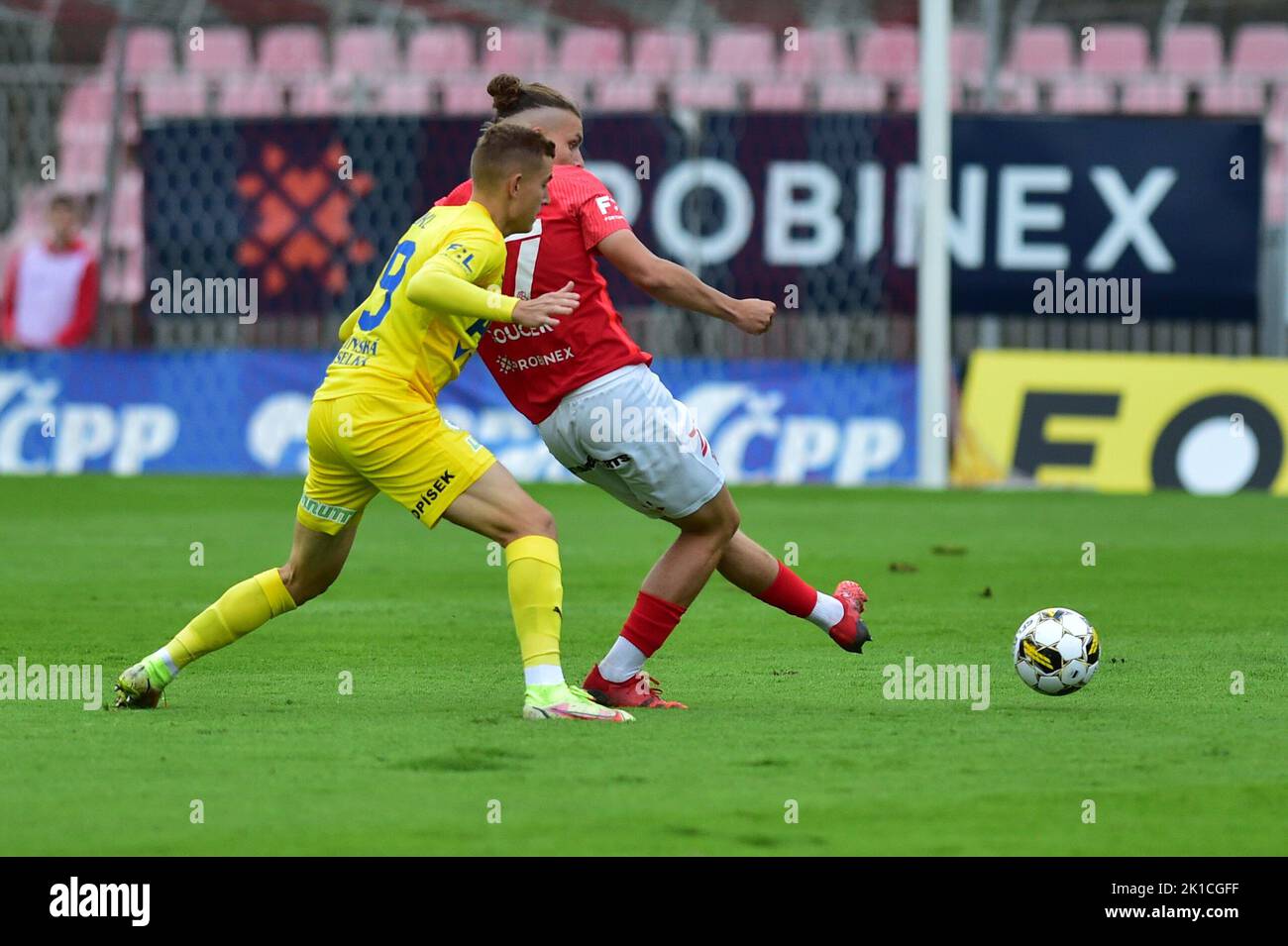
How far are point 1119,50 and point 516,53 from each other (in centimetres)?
590

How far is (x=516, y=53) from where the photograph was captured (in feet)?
72.0

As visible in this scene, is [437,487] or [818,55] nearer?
[437,487]

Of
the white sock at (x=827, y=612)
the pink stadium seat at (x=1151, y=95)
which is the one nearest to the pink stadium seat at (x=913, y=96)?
the pink stadium seat at (x=1151, y=95)

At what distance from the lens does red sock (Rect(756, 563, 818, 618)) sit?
7.55 meters

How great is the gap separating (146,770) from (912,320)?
12.4 metres

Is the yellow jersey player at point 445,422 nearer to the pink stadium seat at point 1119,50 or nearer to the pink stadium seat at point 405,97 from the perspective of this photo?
the pink stadium seat at point 405,97

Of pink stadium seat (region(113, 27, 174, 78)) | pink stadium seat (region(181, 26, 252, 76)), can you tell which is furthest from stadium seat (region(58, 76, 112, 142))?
pink stadium seat (region(181, 26, 252, 76))

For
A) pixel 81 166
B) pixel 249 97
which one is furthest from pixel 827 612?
pixel 81 166

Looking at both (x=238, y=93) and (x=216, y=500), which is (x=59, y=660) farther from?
(x=238, y=93)

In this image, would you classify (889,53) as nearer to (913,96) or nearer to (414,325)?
(913,96)

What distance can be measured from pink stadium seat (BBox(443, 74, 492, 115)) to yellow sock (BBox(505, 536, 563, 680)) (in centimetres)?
1268

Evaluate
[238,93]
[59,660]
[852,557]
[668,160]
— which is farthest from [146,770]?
[238,93]

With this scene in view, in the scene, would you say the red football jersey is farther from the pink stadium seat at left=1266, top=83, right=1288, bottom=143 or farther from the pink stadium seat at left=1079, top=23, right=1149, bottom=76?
the pink stadium seat at left=1079, top=23, right=1149, bottom=76

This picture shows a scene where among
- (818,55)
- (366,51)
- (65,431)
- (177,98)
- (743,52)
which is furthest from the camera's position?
(366,51)
